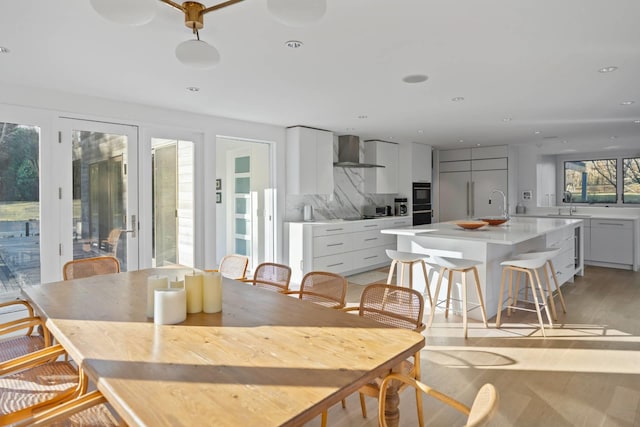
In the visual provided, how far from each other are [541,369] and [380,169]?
4863 mm

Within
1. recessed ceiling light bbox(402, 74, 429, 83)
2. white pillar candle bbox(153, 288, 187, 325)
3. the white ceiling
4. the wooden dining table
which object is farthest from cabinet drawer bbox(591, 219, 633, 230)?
white pillar candle bbox(153, 288, 187, 325)

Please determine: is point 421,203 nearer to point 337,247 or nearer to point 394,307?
point 337,247

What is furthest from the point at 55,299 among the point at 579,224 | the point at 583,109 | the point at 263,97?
the point at 579,224

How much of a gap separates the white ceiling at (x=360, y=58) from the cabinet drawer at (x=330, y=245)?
1.74 m

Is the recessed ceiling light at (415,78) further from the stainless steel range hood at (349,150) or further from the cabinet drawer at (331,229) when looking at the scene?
the stainless steel range hood at (349,150)

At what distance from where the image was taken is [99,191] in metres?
4.18

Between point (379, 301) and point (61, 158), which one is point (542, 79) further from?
point (61, 158)

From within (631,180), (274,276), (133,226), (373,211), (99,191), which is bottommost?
(274,276)

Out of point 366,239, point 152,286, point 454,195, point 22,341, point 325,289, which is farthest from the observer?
point 454,195

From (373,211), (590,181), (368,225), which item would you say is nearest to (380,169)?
(373,211)

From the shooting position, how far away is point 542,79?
3.46m

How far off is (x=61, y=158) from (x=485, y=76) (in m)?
3.97

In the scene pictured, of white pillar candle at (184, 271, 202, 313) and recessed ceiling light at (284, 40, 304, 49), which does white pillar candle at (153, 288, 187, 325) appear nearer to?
white pillar candle at (184, 271, 202, 313)

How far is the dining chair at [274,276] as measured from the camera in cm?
275
